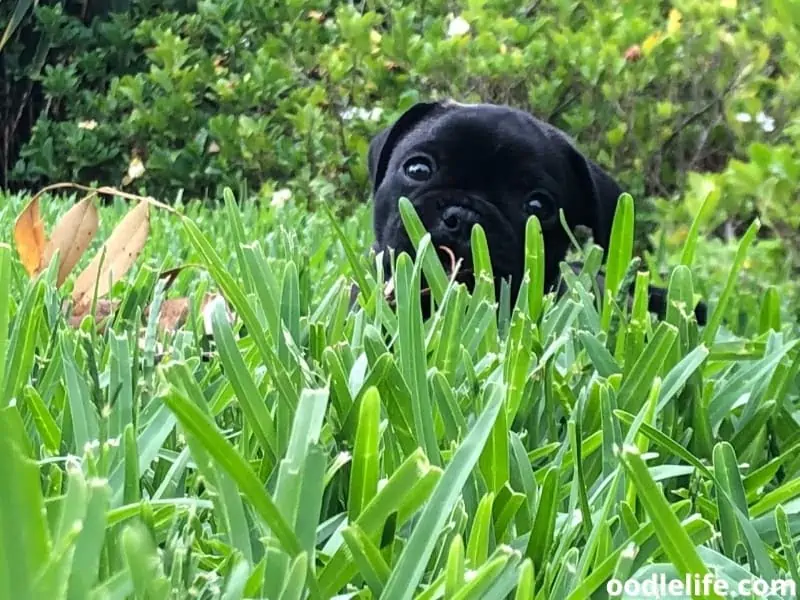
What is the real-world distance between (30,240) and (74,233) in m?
A: 0.06

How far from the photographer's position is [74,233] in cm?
113

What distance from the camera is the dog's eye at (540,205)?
67.7 inches

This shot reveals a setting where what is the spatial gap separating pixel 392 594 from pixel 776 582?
0.21 m

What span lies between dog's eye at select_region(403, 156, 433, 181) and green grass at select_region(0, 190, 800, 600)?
0.76 metres

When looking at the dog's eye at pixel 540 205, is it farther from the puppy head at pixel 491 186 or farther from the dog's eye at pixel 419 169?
the dog's eye at pixel 419 169

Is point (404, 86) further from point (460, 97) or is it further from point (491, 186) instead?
point (491, 186)

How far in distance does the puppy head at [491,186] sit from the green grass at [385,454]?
0.65 meters

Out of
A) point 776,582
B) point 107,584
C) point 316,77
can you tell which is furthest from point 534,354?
point 316,77

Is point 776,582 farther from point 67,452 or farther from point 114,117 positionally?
point 114,117

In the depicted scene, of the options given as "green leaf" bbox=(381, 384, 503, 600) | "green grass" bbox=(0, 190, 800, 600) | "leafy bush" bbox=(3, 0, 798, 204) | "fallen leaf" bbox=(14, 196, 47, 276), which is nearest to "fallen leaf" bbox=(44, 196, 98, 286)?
"fallen leaf" bbox=(14, 196, 47, 276)

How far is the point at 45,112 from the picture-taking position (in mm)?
5418

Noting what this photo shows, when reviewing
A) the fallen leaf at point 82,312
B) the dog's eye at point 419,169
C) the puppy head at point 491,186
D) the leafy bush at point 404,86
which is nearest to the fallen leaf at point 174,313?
the fallen leaf at point 82,312

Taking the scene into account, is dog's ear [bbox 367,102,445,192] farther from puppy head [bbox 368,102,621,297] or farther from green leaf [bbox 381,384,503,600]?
green leaf [bbox 381,384,503,600]

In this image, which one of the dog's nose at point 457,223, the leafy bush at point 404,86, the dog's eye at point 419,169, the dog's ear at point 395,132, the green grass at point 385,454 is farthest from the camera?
the leafy bush at point 404,86
